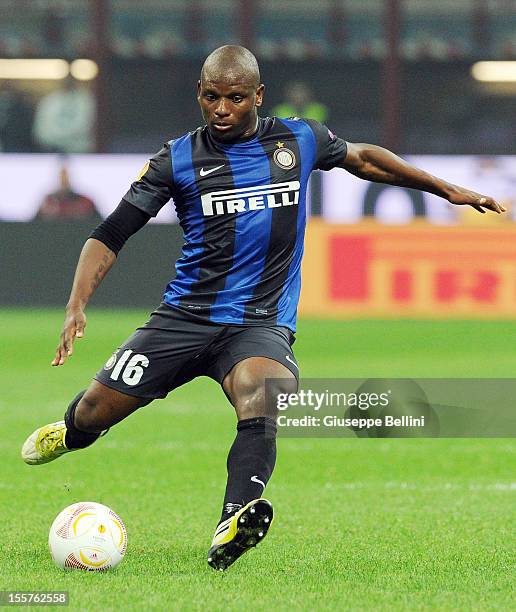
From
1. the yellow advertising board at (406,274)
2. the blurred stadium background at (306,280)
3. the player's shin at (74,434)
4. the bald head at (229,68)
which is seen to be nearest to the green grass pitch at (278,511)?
the blurred stadium background at (306,280)

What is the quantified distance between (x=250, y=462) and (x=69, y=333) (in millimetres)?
839

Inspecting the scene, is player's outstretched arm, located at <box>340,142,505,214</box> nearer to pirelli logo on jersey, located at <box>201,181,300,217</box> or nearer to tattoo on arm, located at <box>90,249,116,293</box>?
pirelli logo on jersey, located at <box>201,181,300,217</box>

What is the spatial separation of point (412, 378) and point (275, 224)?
6596 mm

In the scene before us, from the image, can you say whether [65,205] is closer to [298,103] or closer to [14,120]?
[14,120]

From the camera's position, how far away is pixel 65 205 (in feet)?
65.1

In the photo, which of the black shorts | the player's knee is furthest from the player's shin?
the player's knee

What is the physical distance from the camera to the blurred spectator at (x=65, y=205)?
19.8 meters

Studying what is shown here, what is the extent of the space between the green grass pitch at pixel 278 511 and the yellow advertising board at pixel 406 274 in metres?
5.07

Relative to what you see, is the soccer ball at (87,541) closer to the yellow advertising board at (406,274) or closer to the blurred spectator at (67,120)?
the yellow advertising board at (406,274)

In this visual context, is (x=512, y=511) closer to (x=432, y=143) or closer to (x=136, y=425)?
(x=136, y=425)

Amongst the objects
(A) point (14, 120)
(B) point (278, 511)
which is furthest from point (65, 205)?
(B) point (278, 511)

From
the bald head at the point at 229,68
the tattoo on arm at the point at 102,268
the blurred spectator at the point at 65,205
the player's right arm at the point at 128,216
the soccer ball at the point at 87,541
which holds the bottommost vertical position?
the soccer ball at the point at 87,541

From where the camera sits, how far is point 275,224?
5723mm

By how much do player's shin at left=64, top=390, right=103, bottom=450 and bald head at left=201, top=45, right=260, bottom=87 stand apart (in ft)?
4.71
